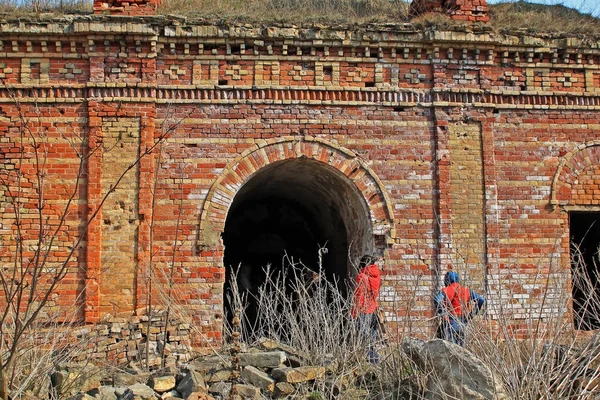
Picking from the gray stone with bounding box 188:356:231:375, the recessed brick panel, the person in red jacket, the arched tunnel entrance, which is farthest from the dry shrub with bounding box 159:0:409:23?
the gray stone with bounding box 188:356:231:375

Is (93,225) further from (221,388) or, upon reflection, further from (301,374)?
(301,374)

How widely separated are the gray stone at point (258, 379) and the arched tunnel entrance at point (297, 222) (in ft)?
9.61

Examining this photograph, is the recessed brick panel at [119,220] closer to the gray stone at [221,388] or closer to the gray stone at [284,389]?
the gray stone at [221,388]

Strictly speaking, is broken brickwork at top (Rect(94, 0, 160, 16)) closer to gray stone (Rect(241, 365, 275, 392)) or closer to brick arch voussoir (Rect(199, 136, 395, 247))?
brick arch voussoir (Rect(199, 136, 395, 247))

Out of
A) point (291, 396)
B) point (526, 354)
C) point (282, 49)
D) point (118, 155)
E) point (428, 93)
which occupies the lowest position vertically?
point (291, 396)

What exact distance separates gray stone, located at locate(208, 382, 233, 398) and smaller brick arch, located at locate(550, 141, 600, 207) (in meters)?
5.98

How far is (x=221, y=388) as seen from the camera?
5.72m

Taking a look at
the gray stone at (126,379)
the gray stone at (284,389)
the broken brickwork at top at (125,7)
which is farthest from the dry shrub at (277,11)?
the gray stone at (284,389)

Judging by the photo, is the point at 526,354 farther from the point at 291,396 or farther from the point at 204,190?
the point at 204,190

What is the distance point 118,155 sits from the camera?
895 centimetres

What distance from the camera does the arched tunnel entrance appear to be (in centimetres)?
967

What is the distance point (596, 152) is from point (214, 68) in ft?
19.1

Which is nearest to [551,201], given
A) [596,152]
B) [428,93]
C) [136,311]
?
[596,152]

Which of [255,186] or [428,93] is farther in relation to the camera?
[255,186]
